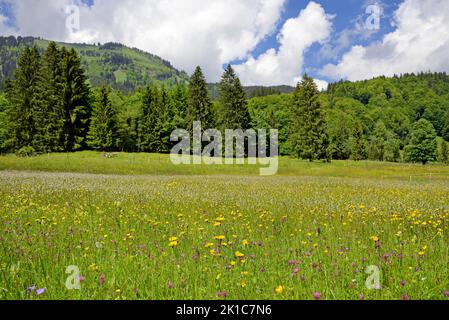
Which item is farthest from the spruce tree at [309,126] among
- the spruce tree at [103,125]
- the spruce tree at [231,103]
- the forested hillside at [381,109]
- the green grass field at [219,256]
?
the green grass field at [219,256]

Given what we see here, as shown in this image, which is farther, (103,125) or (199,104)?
(199,104)

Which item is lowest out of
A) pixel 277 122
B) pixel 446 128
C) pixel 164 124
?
pixel 164 124

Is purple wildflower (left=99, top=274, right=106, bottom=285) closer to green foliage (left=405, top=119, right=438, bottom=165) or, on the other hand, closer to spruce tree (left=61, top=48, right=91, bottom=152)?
spruce tree (left=61, top=48, right=91, bottom=152)

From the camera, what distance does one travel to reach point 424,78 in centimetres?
19388

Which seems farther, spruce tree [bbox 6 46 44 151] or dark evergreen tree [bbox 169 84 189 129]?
dark evergreen tree [bbox 169 84 189 129]

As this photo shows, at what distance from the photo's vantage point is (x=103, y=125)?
186ft

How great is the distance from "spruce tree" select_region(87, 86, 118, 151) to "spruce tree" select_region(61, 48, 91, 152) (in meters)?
1.49

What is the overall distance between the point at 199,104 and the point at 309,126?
21.4 m

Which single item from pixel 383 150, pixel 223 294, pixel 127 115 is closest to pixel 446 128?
pixel 383 150

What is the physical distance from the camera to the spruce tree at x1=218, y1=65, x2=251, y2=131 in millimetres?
64000

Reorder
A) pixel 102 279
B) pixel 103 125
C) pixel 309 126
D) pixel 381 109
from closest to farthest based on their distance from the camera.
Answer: pixel 102 279 < pixel 103 125 < pixel 309 126 < pixel 381 109

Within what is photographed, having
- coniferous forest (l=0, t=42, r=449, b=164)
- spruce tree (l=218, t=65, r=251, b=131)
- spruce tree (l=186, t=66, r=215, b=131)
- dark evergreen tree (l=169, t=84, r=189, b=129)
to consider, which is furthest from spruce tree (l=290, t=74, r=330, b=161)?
dark evergreen tree (l=169, t=84, r=189, b=129)

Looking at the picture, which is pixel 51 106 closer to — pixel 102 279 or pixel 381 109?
pixel 102 279

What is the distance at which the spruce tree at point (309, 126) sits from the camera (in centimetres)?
5738
